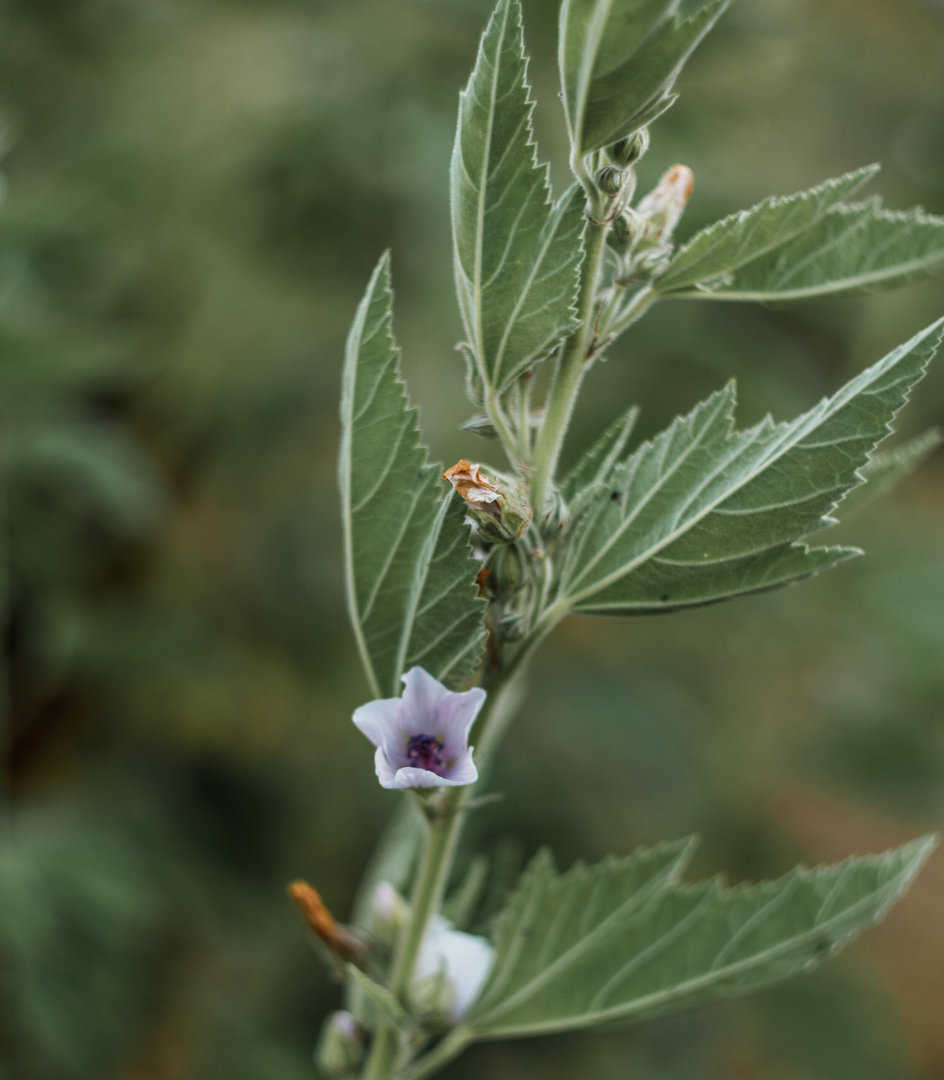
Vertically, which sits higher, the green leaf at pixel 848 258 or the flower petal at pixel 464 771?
the green leaf at pixel 848 258

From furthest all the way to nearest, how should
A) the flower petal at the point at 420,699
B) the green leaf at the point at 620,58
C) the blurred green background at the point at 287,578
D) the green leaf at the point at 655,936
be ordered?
1. the blurred green background at the point at 287,578
2. the green leaf at the point at 655,936
3. the flower petal at the point at 420,699
4. the green leaf at the point at 620,58

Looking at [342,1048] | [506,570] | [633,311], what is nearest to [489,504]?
[506,570]

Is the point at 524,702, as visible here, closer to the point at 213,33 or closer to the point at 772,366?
the point at 772,366

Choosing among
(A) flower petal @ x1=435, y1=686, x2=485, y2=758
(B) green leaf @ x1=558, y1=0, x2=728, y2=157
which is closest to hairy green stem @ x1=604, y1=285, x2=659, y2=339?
(B) green leaf @ x1=558, y1=0, x2=728, y2=157

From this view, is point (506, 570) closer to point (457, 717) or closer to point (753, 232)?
point (457, 717)

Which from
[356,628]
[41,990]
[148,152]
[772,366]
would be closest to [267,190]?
[148,152]

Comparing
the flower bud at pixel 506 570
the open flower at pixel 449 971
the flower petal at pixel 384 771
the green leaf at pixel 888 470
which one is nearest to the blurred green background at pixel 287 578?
the green leaf at pixel 888 470

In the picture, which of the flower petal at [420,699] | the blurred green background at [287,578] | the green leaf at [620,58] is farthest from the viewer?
the blurred green background at [287,578]

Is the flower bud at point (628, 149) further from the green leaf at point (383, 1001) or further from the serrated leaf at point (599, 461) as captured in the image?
the green leaf at point (383, 1001)
